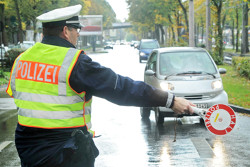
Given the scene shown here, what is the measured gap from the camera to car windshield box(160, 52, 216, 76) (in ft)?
33.6

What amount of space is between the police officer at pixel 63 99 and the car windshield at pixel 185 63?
735 centimetres

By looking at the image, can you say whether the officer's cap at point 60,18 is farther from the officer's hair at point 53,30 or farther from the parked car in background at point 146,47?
the parked car in background at point 146,47

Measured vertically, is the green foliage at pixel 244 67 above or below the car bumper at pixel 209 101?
below

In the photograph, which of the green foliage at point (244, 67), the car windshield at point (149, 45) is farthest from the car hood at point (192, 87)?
the car windshield at point (149, 45)

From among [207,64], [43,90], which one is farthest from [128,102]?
[207,64]

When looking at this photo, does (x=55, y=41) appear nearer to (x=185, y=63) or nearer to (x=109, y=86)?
(x=109, y=86)

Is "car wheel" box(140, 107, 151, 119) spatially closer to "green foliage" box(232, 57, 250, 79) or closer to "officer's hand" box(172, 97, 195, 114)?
"officer's hand" box(172, 97, 195, 114)

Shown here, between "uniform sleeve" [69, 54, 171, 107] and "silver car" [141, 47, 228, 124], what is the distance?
665 centimetres

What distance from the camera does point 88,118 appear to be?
9.80 ft

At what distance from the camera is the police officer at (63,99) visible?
275 cm

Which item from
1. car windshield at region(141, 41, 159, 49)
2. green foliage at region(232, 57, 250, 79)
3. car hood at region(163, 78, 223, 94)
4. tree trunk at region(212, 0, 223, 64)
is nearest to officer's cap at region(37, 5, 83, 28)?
car hood at region(163, 78, 223, 94)

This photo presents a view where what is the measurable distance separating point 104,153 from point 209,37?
77.1ft

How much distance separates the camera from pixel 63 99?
2779 mm

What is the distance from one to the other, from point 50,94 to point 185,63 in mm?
7884
